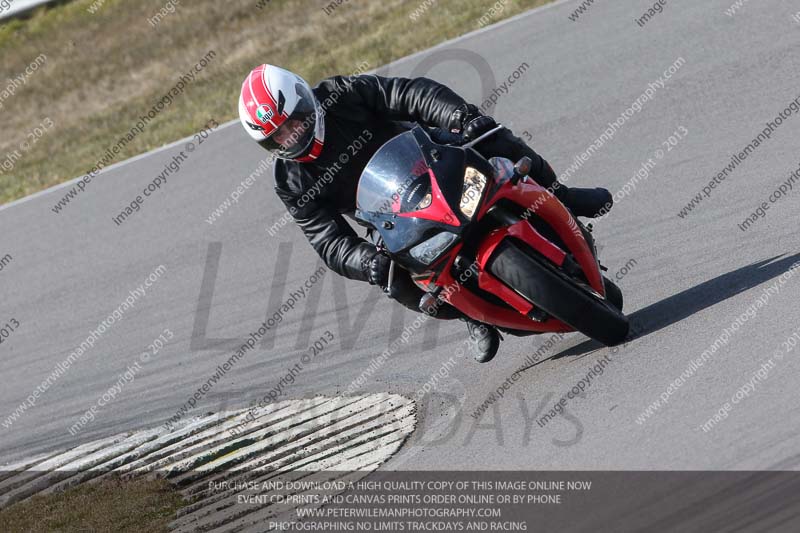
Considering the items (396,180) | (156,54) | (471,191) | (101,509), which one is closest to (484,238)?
(471,191)

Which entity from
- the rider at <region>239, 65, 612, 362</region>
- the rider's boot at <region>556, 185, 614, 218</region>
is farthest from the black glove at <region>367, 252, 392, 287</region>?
the rider's boot at <region>556, 185, 614, 218</region>

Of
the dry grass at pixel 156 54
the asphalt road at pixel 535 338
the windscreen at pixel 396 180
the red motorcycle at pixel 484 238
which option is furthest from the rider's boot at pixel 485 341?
the dry grass at pixel 156 54

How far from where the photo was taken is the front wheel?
562 centimetres

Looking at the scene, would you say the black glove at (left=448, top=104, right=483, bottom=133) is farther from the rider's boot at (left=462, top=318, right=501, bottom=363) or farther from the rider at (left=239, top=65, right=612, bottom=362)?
the rider's boot at (left=462, top=318, right=501, bottom=363)

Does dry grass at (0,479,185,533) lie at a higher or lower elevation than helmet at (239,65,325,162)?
lower

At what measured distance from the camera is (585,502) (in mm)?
4715

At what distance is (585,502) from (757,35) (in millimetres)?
7078

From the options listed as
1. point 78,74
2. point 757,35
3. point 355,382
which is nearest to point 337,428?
point 355,382

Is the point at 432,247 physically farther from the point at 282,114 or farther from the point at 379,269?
the point at 282,114

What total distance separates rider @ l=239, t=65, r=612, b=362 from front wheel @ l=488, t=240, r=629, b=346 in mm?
791

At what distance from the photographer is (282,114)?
6.40 meters

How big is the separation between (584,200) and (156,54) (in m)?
12.3

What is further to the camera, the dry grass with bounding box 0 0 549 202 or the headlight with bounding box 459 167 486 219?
the dry grass with bounding box 0 0 549 202

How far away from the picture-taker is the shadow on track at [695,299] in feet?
20.9
